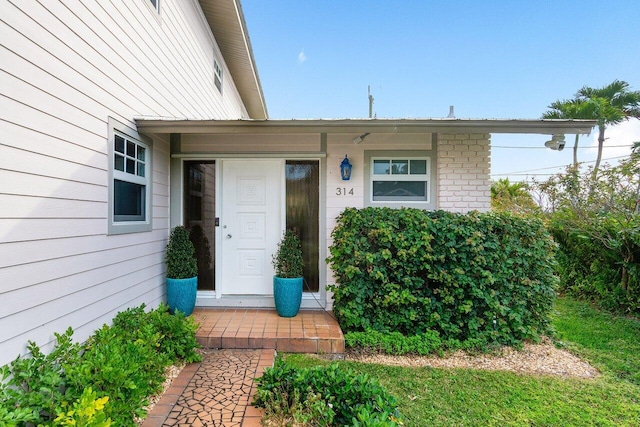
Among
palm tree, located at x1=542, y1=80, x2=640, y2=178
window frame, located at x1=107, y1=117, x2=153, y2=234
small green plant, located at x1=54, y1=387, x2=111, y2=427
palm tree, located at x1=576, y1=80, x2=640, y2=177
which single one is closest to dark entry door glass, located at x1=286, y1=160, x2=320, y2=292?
window frame, located at x1=107, y1=117, x2=153, y2=234

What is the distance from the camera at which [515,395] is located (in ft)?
8.84

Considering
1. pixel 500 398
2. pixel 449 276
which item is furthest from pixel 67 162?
pixel 500 398

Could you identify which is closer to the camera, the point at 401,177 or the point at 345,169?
the point at 345,169

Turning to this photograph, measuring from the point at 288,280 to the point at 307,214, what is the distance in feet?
3.33

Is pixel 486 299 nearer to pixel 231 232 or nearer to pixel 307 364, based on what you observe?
pixel 307 364

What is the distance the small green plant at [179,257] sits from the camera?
3.91 metres

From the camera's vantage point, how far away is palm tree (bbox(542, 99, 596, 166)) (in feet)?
32.9

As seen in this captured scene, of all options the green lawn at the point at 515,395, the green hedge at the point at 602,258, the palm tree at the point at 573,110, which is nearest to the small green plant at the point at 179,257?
the green lawn at the point at 515,395

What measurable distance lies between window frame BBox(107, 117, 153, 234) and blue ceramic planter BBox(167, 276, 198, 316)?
784 mm

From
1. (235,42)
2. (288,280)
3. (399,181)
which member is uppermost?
(235,42)

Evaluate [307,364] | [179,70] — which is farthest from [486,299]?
[179,70]

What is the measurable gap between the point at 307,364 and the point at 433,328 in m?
1.66

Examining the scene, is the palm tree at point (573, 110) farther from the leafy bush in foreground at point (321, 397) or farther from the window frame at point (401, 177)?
the leafy bush in foreground at point (321, 397)

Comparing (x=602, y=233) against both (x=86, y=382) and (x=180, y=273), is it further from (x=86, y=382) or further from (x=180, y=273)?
(x=86, y=382)
